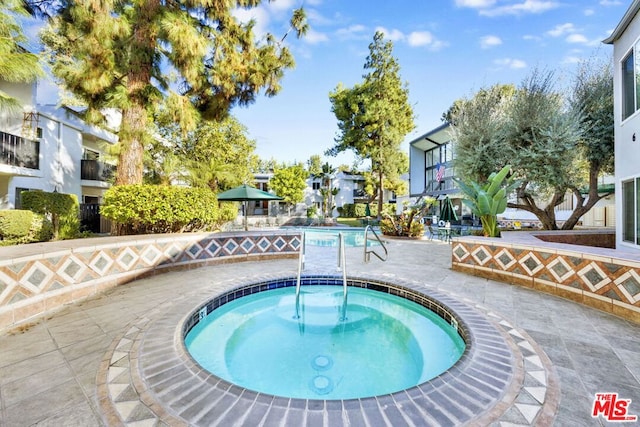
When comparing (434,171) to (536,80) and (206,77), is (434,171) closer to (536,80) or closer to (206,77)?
(536,80)

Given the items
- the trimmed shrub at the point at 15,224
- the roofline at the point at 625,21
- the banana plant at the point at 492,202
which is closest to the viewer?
the roofline at the point at 625,21

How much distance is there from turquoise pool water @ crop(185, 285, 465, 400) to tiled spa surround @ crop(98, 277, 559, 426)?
0.64 metres

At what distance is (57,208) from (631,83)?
17535 mm

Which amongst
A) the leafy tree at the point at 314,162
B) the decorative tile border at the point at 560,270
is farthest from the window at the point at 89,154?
the leafy tree at the point at 314,162

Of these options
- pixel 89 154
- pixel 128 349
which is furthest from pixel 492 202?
pixel 89 154

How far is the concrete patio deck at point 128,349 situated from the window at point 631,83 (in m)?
5.85

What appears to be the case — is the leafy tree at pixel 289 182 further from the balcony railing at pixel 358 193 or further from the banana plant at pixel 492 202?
the banana plant at pixel 492 202

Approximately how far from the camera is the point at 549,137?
9.35m

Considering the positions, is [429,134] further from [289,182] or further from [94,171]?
[94,171]

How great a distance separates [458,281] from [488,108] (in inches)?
376

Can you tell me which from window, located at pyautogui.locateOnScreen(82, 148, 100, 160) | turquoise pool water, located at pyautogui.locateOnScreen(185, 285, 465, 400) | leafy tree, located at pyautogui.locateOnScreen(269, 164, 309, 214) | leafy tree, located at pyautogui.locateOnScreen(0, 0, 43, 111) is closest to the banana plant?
turquoise pool water, located at pyautogui.locateOnScreen(185, 285, 465, 400)

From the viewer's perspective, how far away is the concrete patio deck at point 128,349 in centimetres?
186

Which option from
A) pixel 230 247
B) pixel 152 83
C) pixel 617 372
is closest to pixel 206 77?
pixel 152 83

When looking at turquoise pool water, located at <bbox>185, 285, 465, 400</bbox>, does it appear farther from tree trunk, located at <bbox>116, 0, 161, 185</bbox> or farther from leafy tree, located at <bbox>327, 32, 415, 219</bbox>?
leafy tree, located at <bbox>327, 32, 415, 219</bbox>
